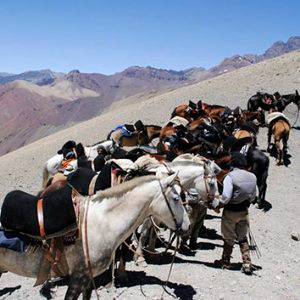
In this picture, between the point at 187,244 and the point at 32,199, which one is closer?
the point at 32,199

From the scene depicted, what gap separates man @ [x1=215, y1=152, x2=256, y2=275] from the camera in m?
6.82

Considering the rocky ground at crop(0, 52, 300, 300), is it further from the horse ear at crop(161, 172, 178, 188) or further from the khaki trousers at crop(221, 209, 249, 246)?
the horse ear at crop(161, 172, 178, 188)

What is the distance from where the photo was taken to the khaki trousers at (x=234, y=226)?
7.06 m

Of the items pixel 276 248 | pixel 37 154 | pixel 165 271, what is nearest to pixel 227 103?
pixel 37 154

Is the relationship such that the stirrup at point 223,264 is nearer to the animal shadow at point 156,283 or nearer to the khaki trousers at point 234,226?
the khaki trousers at point 234,226

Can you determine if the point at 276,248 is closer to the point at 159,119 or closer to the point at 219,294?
the point at 219,294

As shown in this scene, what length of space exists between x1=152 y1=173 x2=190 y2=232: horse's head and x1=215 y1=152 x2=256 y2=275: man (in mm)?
1924

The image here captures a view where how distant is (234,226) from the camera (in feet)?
23.5

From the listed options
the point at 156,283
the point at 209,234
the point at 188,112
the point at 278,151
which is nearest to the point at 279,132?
the point at 278,151

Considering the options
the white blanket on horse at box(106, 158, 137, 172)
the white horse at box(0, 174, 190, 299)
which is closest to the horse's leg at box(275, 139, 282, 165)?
the white blanket on horse at box(106, 158, 137, 172)

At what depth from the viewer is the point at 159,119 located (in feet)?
77.0

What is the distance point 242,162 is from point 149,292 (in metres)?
2.64

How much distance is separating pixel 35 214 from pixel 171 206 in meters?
1.52

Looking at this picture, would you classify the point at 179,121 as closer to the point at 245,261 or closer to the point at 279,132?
the point at 279,132
